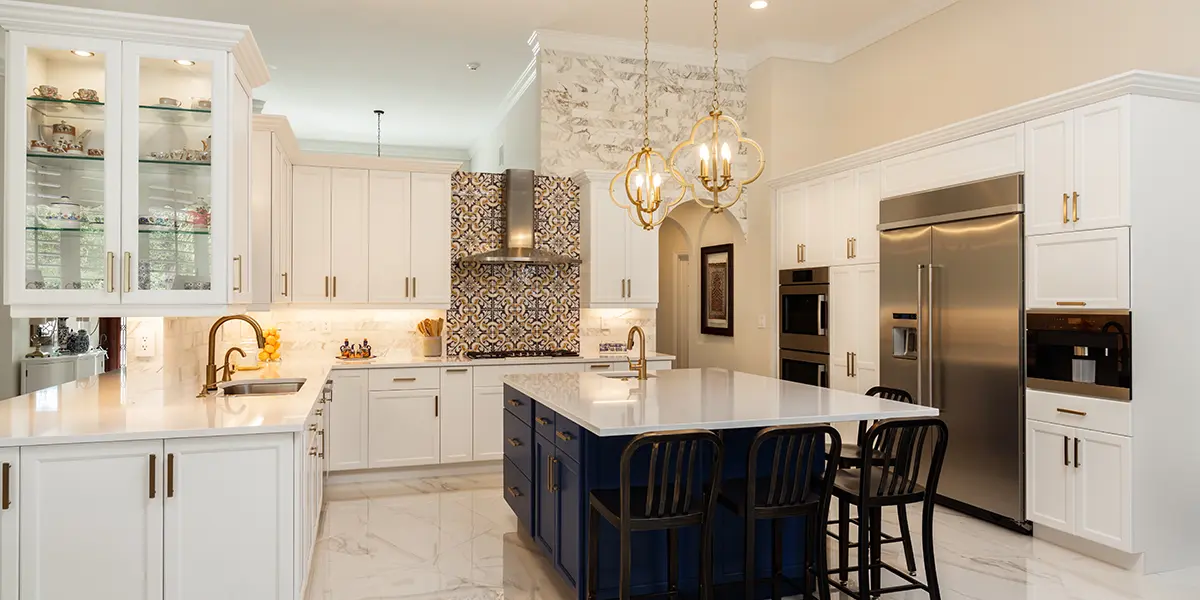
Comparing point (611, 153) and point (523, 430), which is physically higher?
point (611, 153)

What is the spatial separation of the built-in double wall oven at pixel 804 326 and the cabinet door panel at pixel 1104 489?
85.6 inches

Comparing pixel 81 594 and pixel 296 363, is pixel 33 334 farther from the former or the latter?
pixel 296 363

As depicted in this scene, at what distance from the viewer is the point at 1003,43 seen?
5.17 metres

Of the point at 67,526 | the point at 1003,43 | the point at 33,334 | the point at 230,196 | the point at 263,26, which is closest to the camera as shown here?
the point at 67,526

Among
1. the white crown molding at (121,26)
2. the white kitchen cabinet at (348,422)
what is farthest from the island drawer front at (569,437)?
the white kitchen cabinet at (348,422)

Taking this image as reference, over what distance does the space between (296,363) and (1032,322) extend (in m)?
4.95

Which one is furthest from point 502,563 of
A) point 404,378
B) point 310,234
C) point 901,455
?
point 310,234

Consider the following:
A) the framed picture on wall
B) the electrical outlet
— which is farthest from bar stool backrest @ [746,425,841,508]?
the framed picture on wall

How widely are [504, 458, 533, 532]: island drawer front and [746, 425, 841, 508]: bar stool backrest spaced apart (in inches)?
54.7

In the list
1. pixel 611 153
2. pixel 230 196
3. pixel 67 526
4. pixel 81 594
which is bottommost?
pixel 81 594

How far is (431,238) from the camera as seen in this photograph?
5.97 meters

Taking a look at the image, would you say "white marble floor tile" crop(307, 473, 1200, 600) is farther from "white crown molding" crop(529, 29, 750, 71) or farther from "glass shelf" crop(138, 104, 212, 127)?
"white crown molding" crop(529, 29, 750, 71)

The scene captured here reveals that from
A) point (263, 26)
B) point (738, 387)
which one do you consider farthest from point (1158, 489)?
point (263, 26)

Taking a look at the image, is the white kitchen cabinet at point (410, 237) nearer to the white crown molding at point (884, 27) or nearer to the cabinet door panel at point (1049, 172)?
the white crown molding at point (884, 27)
